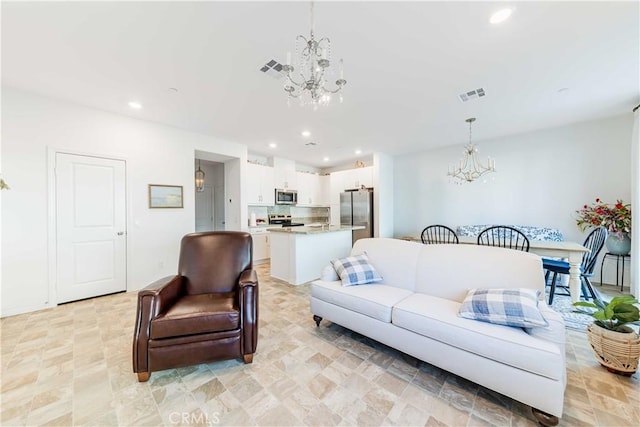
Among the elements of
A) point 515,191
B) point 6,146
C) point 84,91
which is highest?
point 84,91

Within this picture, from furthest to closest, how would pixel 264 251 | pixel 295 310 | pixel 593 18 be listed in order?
pixel 264 251, pixel 295 310, pixel 593 18

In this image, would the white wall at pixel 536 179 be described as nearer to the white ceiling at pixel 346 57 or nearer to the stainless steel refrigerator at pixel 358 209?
the white ceiling at pixel 346 57

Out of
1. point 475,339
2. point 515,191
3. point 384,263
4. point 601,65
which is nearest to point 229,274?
point 384,263

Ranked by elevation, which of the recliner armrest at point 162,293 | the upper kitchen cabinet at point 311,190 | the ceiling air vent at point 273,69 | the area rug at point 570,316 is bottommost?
the area rug at point 570,316

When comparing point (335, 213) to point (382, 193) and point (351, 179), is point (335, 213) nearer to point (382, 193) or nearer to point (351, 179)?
point (351, 179)

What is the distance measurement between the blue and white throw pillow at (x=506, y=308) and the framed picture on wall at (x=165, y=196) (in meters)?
4.24

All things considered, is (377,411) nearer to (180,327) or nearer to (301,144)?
(180,327)

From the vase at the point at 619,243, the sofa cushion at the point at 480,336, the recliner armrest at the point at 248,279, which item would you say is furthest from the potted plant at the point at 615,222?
the recliner armrest at the point at 248,279

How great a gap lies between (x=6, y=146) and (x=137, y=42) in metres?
2.28

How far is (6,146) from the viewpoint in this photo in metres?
2.69

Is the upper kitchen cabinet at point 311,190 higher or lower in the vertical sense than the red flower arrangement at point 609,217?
higher

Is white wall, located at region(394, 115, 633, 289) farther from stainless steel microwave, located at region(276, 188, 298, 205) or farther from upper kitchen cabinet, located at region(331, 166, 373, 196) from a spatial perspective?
stainless steel microwave, located at region(276, 188, 298, 205)

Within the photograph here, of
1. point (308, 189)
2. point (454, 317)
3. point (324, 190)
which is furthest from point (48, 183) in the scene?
point (324, 190)

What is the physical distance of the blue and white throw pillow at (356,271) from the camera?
91.0 inches
